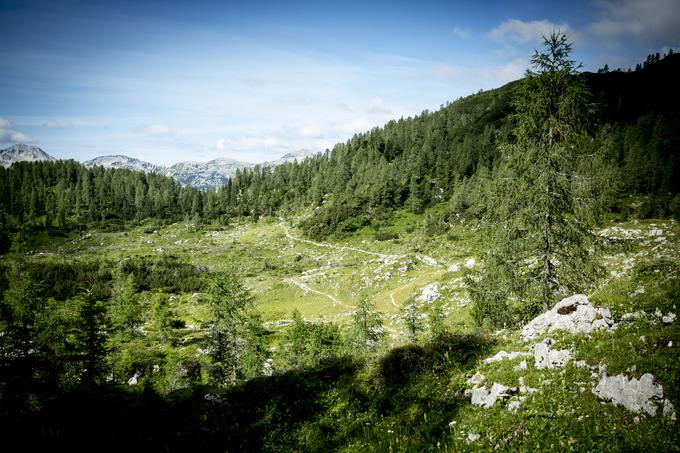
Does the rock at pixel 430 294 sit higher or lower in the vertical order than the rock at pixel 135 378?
higher

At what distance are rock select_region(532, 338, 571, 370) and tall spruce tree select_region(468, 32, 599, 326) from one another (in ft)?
24.9

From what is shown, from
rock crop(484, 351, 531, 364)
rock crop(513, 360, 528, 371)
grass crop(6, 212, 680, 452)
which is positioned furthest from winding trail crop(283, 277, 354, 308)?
rock crop(513, 360, 528, 371)

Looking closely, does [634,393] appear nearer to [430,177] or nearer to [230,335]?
[230,335]

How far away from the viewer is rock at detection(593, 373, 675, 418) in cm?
764

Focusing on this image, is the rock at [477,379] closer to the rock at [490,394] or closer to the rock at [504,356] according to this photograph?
the rock at [490,394]

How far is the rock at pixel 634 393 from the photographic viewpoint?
25.1ft

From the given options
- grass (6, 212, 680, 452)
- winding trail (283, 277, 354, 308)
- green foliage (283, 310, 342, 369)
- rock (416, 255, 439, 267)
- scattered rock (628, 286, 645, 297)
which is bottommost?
winding trail (283, 277, 354, 308)

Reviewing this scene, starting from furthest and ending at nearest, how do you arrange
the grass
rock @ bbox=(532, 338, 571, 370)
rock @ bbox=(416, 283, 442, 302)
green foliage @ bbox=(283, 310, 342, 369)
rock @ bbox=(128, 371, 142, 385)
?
rock @ bbox=(416, 283, 442, 302)
rock @ bbox=(128, 371, 142, 385)
green foliage @ bbox=(283, 310, 342, 369)
rock @ bbox=(532, 338, 571, 370)
the grass

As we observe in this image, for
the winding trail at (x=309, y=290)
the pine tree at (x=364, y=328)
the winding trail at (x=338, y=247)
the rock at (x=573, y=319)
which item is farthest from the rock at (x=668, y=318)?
the winding trail at (x=338, y=247)

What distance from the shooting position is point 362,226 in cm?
12900

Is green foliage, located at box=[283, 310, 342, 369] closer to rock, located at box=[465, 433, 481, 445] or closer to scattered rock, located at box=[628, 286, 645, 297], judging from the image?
rock, located at box=[465, 433, 481, 445]

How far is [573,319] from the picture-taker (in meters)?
12.0

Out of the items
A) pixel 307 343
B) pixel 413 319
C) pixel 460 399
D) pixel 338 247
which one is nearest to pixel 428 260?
pixel 338 247

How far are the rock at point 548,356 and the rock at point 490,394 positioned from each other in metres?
1.40
